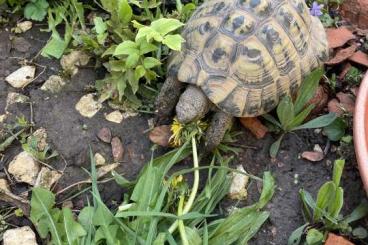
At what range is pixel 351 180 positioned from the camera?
106 inches

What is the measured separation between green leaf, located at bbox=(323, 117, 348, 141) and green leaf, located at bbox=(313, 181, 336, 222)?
0.41 m

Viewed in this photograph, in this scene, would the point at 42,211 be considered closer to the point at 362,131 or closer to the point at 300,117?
the point at 300,117

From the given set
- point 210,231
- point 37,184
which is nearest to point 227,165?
point 210,231

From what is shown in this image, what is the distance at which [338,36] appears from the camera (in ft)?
10.3

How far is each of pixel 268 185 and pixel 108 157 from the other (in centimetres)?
77

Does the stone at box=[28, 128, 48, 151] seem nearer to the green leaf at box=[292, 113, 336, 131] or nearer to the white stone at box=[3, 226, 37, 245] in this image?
the white stone at box=[3, 226, 37, 245]

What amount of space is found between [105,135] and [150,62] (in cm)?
→ 42

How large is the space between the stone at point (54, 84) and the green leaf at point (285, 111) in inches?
43.4

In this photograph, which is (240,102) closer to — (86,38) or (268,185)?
(268,185)

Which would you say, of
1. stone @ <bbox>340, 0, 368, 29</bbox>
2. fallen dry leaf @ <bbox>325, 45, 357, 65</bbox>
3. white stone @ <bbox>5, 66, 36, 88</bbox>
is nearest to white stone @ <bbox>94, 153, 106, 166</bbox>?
white stone @ <bbox>5, 66, 36, 88</bbox>

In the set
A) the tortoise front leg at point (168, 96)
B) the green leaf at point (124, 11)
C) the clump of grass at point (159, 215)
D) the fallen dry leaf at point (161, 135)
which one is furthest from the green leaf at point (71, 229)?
the green leaf at point (124, 11)

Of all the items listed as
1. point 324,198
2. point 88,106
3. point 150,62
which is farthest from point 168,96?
point 324,198

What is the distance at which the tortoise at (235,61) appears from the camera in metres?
2.57

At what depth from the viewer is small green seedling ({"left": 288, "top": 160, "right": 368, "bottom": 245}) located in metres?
2.44
